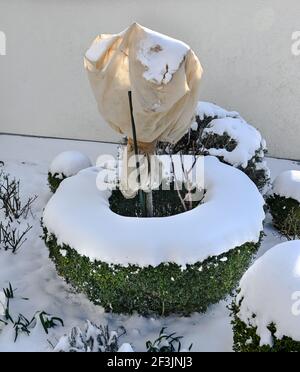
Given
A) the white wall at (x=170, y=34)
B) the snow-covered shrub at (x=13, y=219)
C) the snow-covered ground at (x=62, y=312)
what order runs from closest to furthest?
the snow-covered ground at (x=62, y=312)
the snow-covered shrub at (x=13, y=219)
the white wall at (x=170, y=34)

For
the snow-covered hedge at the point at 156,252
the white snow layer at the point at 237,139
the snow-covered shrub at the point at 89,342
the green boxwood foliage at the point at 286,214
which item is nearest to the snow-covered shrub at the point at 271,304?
the snow-covered hedge at the point at 156,252

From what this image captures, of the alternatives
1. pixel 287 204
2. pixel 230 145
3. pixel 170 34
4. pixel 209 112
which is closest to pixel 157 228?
pixel 287 204

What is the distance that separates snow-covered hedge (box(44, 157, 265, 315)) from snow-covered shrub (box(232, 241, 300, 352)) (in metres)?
0.58

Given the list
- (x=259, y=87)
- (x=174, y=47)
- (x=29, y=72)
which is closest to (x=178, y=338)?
(x=174, y=47)

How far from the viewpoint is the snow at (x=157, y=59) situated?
10.8 feet

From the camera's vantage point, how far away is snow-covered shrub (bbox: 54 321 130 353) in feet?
10.5

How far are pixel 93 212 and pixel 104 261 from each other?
1.76ft

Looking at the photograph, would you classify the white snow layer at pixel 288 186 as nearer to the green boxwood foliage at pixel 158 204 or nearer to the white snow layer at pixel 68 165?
the green boxwood foliage at pixel 158 204

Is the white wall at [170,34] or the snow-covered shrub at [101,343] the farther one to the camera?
the white wall at [170,34]

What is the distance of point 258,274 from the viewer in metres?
2.90

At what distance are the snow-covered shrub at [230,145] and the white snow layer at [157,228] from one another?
137cm

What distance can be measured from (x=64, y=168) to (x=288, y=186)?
2851 millimetres

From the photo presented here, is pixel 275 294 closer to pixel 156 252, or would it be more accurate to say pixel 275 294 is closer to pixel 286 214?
pixel 156 252
